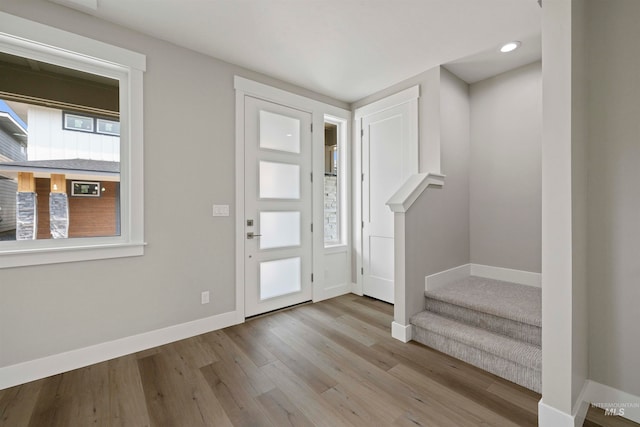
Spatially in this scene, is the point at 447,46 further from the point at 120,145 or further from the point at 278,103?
the point at 120,145

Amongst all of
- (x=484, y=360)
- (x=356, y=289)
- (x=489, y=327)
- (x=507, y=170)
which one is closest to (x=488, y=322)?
(x=489, y=327)

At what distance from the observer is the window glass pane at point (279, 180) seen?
3135 millimetres

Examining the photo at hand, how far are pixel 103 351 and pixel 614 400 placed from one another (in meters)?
3.66

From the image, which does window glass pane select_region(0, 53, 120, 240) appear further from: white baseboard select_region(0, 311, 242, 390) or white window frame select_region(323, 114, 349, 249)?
white window frame select_region(323, 114, 349, 249)

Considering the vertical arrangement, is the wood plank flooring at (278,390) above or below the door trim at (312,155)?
below

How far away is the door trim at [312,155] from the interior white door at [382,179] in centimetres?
62

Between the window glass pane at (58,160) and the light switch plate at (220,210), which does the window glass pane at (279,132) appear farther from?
the window glass pane at (58,160)

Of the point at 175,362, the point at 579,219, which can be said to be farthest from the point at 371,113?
the point at 175,362

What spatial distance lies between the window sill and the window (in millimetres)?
2321

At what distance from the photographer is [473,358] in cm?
214

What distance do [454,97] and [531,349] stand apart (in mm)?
2600

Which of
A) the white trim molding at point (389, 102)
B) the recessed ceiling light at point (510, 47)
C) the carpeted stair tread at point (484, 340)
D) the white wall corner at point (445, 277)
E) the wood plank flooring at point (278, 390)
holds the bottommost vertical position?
the wood plank flooring at point (278, 390)

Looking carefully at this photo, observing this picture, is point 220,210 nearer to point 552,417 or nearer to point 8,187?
point 8,187

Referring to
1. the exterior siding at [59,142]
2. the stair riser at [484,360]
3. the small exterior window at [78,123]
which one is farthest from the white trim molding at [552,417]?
the small exterior window at [78,123]
